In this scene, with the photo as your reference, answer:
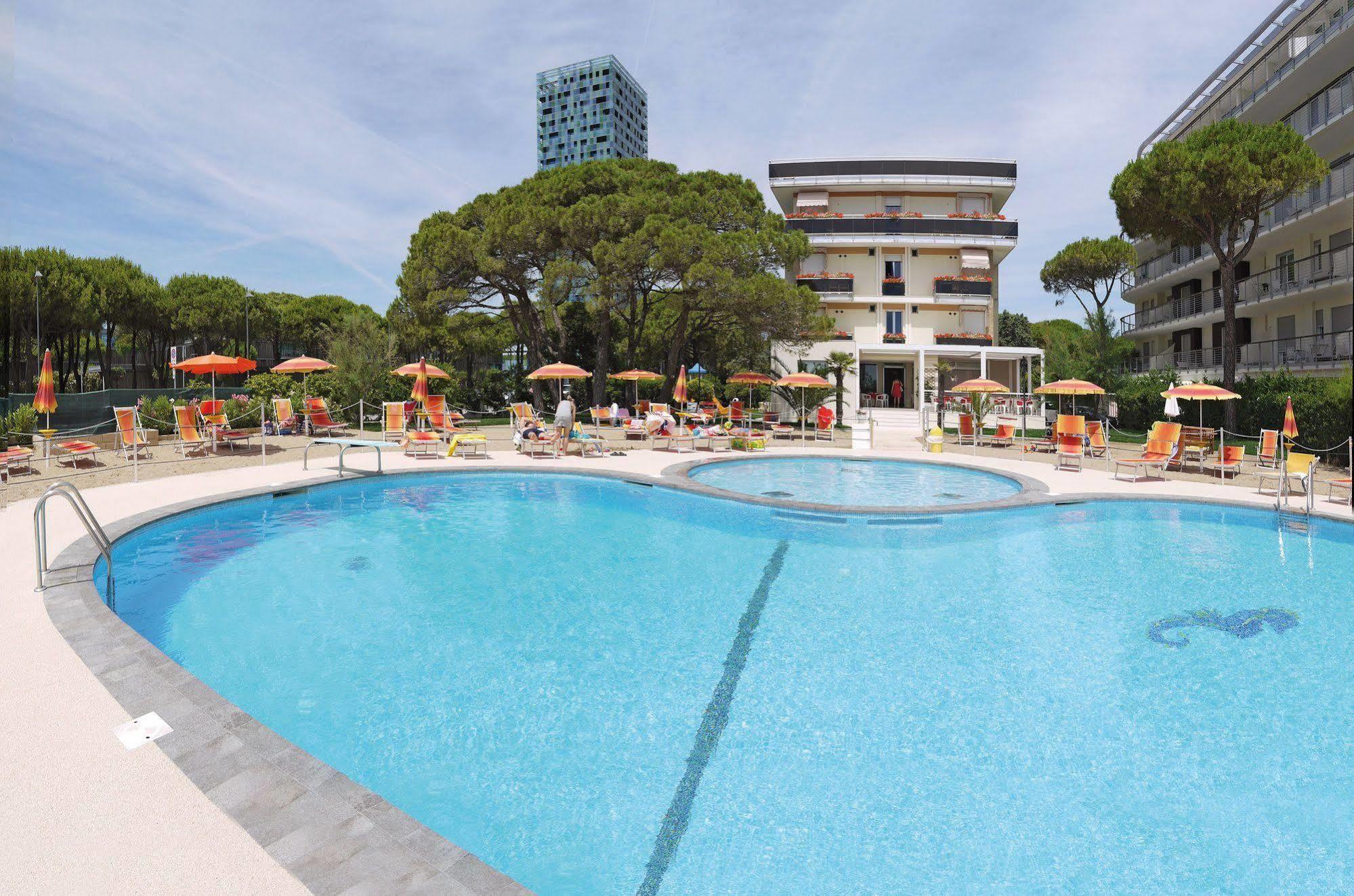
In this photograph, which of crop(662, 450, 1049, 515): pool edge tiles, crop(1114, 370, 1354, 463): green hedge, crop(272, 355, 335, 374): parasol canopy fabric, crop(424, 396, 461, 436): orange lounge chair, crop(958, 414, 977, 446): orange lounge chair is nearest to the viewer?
crop(662, 450, 1049, 515): pool edge tiles

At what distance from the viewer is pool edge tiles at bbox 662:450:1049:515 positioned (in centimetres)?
1002

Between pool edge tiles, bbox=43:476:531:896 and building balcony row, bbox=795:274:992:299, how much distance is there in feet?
110

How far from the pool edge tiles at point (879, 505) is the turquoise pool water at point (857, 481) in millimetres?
53

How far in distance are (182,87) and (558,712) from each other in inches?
756

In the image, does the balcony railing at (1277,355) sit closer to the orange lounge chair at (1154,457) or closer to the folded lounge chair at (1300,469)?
the orange lounge chair at (1154,457)

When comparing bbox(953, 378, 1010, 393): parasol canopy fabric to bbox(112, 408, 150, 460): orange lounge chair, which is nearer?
bbox(112, 408, 150, 460): orange lounge chair

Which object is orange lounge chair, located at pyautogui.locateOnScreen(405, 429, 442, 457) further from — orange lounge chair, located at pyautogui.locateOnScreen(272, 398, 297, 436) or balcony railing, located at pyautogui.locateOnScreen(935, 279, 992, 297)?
balcony railing, located at pyautogui.locateOnScreen(935, 279, 992, 297)

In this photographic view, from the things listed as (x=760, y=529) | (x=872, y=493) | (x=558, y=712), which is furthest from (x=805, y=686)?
(x=872, y=493)

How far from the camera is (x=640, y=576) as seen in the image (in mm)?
7332

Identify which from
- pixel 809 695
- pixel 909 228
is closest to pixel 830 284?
pixel 909 228

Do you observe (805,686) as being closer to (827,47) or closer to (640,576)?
(640,576)

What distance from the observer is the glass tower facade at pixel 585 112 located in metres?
117

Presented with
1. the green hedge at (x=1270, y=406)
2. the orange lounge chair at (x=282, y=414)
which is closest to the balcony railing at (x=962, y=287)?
the green hedge at (x=1270, y=406)

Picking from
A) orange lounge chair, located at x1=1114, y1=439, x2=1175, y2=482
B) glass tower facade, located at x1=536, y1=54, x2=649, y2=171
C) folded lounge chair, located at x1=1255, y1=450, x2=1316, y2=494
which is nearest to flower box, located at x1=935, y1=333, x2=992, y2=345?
orange lounge chair, located at x1=1114, y1=439, x2=1175, y2=482
